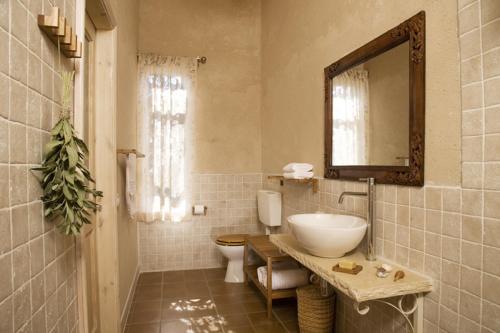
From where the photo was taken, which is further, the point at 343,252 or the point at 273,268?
the point at 273,268

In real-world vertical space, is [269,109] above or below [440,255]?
above

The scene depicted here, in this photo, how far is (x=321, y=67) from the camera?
2.32m

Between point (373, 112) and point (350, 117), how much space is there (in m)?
0.22

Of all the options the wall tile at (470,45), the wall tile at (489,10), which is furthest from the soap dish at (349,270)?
the wall tile at (489,10)

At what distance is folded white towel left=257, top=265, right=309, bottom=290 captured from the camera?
2486mm

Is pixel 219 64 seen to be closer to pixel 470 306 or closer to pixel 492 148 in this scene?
pixel 492 148

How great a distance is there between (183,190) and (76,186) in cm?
257

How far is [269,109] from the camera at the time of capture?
347 centimetres

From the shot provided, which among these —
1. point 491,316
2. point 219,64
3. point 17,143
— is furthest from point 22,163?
point 219,64

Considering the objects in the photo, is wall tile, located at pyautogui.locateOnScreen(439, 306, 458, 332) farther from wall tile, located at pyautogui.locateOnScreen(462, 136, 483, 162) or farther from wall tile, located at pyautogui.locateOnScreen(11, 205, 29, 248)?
wall tile, located at pyautogui.locateOnScreen(11, 205, 29, 248)

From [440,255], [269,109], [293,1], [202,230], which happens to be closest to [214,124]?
[269,109]

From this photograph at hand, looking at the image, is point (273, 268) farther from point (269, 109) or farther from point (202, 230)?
point (269, 109)

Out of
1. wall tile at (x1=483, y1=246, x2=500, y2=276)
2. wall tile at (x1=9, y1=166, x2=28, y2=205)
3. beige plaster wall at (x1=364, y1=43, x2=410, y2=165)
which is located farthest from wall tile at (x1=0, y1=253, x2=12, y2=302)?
beige plaster wall at (x1=364, y1=43, x2=410, y2=165)

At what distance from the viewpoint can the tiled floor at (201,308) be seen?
2.31 meters
